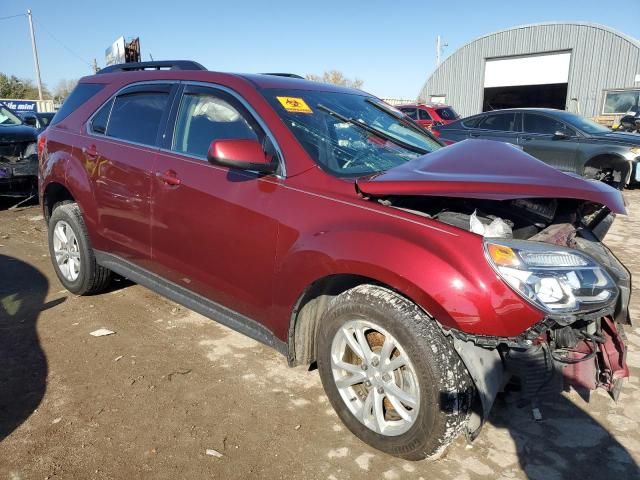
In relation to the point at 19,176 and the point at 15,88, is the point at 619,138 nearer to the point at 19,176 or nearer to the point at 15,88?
the point at 19,176

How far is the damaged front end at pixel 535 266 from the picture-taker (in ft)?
6.83

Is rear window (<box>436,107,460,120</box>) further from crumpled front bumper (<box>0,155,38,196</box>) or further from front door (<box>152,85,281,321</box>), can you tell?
front door (<box>152,85,281,321</box>)

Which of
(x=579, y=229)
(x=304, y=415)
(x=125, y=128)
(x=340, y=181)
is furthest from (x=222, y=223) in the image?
(x=579, y=229)

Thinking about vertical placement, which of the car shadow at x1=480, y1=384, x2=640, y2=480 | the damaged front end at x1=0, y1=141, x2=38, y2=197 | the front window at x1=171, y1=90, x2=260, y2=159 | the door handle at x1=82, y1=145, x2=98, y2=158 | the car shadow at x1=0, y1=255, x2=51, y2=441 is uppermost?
the front window at x1=171, y1=90, x2=260, y2=159

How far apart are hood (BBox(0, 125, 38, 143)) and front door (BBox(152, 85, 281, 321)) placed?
5928 millimetres

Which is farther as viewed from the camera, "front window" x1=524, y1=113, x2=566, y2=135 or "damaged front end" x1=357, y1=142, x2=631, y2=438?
"front window" x1=524, y1=113, x2=566, y2=135

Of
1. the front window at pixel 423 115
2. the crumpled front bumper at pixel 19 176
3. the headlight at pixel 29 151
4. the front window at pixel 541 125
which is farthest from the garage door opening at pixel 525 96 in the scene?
the crumpled front bumper at pixel 19 176

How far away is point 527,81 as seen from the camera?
1079 inches

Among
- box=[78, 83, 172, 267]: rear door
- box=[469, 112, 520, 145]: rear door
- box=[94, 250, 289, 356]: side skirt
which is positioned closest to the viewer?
box=[94, 250, 289, 356]: side skirt

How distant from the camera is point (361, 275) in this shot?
2.36 m

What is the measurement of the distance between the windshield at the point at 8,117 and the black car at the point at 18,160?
0.41 meters

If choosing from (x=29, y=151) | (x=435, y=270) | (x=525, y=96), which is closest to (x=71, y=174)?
(x=435, y=270)

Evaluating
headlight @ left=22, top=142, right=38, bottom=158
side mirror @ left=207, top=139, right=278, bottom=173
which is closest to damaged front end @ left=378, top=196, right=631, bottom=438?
side mirror @ left=207, top=139, right=278, bottom=173

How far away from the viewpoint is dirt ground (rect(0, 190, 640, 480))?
2.38 meters
